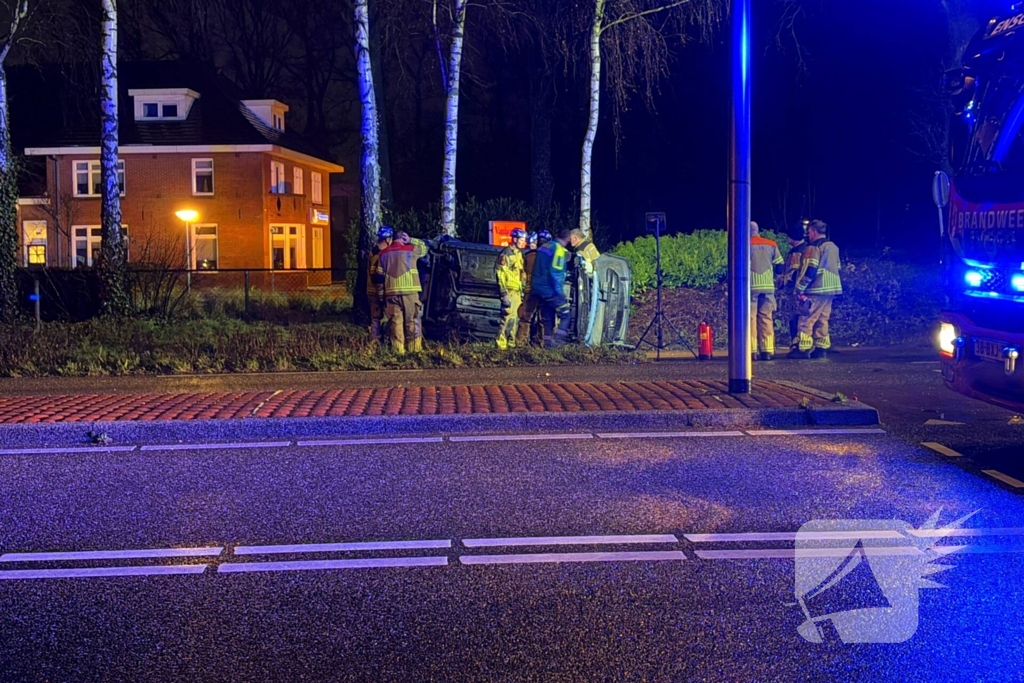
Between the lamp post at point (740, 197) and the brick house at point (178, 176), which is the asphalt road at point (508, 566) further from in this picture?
the brick house at point (178, 176)

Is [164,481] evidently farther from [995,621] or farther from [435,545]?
[995,621]

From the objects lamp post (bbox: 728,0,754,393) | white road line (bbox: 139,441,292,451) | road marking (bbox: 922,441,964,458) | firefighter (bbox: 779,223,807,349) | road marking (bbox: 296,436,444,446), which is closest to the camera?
road marking (bbox: 922,441,964,458)

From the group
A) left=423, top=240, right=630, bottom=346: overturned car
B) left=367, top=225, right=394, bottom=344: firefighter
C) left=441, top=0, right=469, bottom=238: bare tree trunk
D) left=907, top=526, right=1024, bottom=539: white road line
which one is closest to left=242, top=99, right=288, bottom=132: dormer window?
left=441, top=0, right=469, bottom=238: bare tree trunk

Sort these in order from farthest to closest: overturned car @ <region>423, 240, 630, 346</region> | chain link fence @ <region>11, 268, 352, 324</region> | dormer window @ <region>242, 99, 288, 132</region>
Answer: dormer window @ <region>242, 99, 288, 132</region>
chain link fence @ <region>11, 268, 352, 324</region>
overturned car @ <region>423, 240, 630, 346</region>

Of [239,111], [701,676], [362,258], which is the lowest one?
[701,676]

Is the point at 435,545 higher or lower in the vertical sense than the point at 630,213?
lower

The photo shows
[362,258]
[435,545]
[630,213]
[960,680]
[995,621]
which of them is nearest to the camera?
[960,680]

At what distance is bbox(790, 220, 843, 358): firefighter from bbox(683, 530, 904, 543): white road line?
9.45 metres

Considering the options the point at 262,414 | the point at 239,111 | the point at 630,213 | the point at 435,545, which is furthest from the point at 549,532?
the point at 239,111

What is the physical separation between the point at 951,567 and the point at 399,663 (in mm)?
2891

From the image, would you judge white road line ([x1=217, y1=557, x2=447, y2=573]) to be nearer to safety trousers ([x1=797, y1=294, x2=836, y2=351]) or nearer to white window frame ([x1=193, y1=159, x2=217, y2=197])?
safety trousers ([x1=797, y1=294, x2=836, y2=351])

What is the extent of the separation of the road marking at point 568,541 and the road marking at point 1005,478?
2.75 m

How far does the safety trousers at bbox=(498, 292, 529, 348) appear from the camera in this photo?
1581 cm

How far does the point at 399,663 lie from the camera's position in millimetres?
4496
